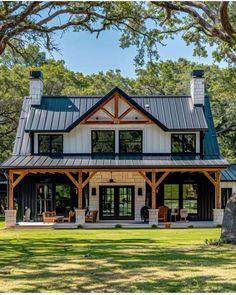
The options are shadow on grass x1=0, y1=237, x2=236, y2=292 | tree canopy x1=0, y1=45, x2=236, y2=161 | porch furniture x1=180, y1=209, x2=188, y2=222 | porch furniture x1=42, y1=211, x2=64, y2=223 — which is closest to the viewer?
shadow on grass x1=0, y1=237, x2=236, y2=292

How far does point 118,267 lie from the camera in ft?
31.7

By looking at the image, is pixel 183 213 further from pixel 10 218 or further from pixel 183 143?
pixel 10 218

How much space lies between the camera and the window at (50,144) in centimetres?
2564

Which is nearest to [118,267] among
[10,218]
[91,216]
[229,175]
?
[10,218]

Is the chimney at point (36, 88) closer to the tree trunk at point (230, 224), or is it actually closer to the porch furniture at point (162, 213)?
the porch furniture at point (162, 213)

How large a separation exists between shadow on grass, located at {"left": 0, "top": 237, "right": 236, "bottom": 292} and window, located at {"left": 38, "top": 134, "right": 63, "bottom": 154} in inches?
422

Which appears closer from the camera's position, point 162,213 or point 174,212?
point 162,213

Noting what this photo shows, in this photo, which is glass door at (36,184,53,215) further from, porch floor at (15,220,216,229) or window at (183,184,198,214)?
window at (183,184,198,214)

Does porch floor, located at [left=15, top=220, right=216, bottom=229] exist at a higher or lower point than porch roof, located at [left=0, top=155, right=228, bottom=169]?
lower

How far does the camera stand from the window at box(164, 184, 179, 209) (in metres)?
25.9

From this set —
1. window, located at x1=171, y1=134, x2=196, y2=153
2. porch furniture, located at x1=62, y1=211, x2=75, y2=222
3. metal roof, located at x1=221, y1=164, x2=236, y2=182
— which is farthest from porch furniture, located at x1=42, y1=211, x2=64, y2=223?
metal roof, located at x1=221, y1=164, x2=236, y2=182

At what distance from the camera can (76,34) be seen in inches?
632

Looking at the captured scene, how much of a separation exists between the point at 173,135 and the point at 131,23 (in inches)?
450

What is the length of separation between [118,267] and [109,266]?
0.80 feet
